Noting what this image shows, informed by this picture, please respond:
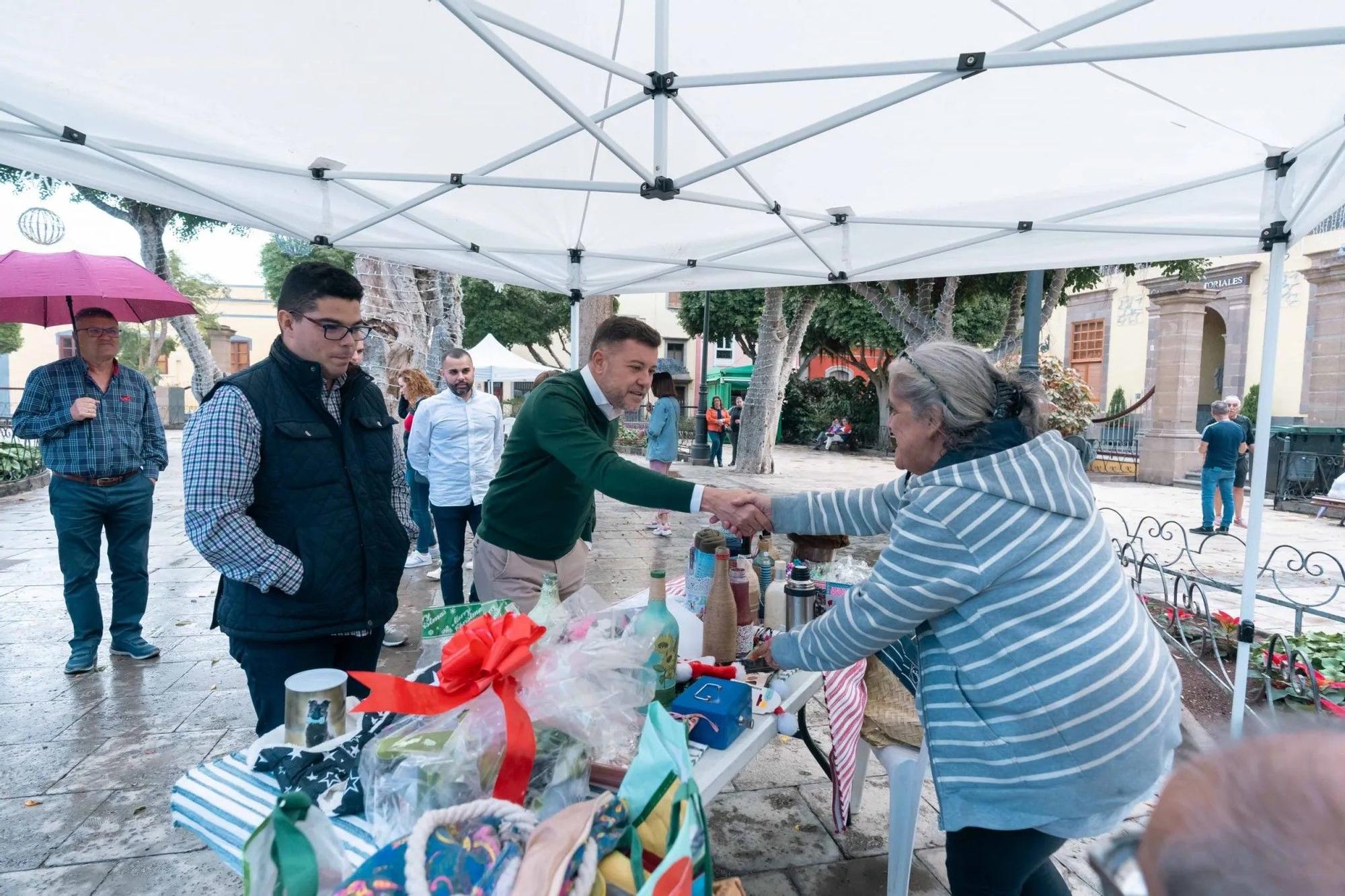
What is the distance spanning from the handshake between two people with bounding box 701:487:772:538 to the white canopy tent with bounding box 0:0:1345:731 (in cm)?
148

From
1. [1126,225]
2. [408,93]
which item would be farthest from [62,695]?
[1126,225]

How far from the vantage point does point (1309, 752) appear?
52 centimetres

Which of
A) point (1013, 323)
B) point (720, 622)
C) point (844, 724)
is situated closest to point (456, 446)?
point (720, 622)

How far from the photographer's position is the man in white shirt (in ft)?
17.3

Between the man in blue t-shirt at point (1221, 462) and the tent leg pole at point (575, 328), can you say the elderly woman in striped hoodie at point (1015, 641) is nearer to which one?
the tent leg pole at point (575, 328)

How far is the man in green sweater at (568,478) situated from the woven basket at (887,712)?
746 millimetres

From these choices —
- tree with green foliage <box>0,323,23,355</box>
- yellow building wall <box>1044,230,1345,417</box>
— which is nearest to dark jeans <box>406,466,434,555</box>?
yellow building wall <box>1044,230,1345,417</box>

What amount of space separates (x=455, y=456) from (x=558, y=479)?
2660 millimetres

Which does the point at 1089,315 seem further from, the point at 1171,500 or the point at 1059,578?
the point at 1059,578

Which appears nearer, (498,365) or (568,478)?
(568,478)

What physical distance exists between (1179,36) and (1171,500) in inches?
512

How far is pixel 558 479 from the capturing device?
2.90 m

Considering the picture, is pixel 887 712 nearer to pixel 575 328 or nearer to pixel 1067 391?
pixel 575 328

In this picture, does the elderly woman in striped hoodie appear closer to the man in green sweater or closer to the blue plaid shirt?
the man in green sweater
